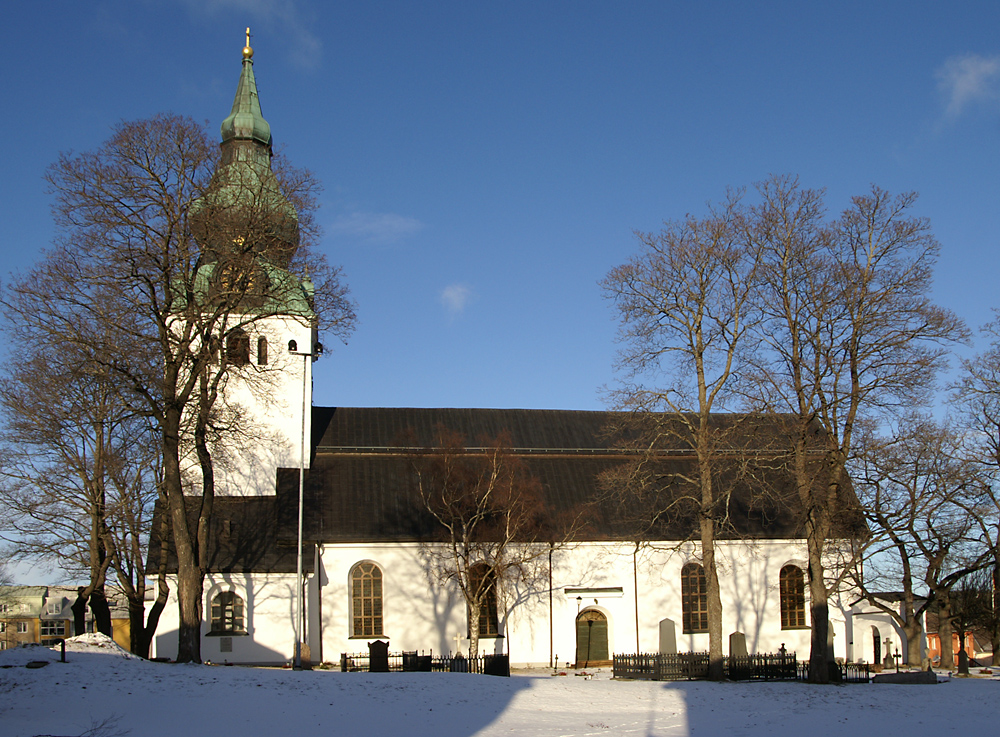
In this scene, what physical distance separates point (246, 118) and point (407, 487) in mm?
15973

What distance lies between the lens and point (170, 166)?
890 inches

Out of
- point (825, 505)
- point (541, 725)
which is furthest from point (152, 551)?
point (825, 505)

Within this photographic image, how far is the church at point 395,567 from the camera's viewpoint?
34469 millimetres

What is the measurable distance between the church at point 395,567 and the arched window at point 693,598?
0.18 feet

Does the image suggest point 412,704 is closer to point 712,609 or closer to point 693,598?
point 712,609

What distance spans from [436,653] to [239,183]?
19.3 metres

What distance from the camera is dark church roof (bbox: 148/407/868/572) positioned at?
35.9 m

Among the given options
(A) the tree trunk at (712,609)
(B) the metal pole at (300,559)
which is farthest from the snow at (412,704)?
(B) the metal pole at (300,559)

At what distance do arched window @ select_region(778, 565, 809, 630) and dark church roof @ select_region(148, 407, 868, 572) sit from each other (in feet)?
5.56

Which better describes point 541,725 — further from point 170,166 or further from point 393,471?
point 393,471

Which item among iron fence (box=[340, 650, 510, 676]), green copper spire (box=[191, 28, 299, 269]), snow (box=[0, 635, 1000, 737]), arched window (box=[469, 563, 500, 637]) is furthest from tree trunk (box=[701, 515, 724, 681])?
green copper spire (box=[191, 28, 299, 269])

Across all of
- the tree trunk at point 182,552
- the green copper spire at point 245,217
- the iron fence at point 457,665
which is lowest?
the iron fence at point 457,665

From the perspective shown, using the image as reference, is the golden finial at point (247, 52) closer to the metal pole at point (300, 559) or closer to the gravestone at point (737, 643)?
the metal pole at point (300, 559)

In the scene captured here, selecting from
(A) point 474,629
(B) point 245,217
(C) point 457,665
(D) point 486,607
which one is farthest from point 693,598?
(B) point 245,217
